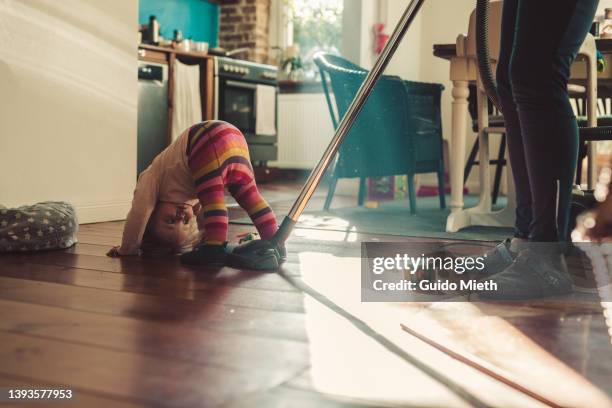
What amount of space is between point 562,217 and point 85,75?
1951mm

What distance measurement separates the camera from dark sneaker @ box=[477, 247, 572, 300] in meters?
1.38

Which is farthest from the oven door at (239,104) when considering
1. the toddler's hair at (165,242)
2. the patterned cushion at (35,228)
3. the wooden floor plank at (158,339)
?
the wooden floor plank at (158,339)

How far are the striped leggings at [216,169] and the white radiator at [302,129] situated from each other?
13.5 feet

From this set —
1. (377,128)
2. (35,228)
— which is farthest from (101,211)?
(377,128)

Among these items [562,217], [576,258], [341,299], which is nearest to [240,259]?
[341,299]

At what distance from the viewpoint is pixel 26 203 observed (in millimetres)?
2422

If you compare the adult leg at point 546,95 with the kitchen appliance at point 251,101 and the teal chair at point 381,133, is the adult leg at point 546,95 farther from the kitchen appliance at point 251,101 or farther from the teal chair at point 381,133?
the kitchen appliance at point 251,101

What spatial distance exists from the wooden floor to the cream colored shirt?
0.28 m

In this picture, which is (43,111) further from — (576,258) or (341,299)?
Answer: (576,258)

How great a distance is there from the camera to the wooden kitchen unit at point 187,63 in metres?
4.71

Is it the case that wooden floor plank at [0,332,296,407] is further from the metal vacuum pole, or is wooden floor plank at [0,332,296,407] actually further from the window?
the window

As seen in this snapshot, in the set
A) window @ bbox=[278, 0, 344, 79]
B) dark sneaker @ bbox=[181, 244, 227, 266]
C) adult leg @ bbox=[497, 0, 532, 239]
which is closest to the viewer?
adult leg @ bbox=[497, 0, 532, 239]

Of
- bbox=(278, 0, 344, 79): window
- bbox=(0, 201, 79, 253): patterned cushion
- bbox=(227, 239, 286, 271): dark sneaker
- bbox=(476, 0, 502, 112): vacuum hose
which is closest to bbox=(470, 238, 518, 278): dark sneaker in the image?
bbox=(476, 0, 502, 112): vacuum hose

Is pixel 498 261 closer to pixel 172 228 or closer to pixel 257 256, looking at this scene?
pixel 257 256
